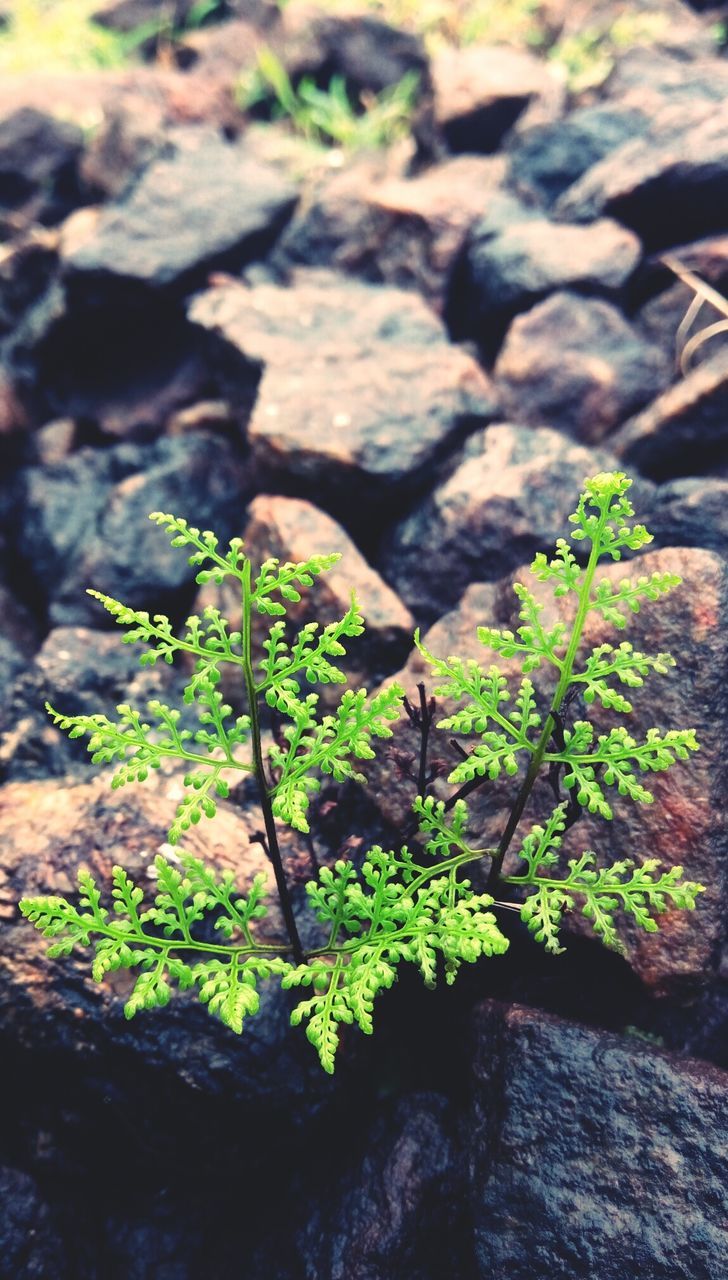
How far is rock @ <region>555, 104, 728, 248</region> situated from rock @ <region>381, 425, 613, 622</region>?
186 centimetres

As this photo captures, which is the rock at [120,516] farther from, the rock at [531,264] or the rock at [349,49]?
the rock at [349,49]

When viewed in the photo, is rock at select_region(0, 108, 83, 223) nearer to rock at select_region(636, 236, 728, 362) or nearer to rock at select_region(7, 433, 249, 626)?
rock at select_region(7, 433, 249, 626)

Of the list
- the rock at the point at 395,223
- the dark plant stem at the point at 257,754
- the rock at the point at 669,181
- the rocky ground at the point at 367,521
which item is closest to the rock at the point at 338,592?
the rocky ground at the point at 367,521

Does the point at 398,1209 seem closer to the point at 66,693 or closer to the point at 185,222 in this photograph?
the point at 66,693

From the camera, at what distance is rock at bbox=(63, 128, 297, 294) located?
17.1 ft

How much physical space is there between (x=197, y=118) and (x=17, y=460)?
349 centimetres

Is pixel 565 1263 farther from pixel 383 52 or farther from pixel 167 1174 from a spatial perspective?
pixel 383 52

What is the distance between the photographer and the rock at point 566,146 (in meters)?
5.59

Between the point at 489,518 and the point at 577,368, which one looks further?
the point at 577,368

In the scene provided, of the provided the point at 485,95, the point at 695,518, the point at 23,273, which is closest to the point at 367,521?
the point at 695,518

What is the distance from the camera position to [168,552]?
15.6 feet

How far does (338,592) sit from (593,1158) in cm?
229

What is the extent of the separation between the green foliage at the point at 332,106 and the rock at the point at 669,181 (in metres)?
2.28

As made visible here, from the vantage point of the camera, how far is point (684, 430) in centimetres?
415
